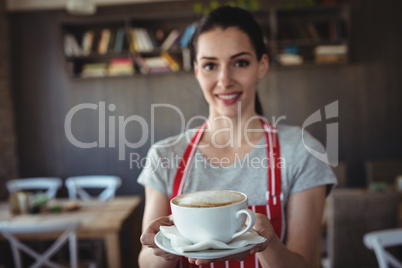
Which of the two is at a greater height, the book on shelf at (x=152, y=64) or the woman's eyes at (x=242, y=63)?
the book on shelf at (x=152, y=64)

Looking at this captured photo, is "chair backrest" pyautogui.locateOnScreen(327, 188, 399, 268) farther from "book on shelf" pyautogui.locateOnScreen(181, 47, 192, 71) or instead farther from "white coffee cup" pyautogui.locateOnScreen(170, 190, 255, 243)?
"book on shelf" pyautogui.locateOnScreen(181, 47, 192, 71)

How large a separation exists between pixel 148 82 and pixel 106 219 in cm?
211

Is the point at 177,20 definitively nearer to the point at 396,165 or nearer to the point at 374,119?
the point at 374,119

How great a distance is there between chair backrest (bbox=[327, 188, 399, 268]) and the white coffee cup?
172cm

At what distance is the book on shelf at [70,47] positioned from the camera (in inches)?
159

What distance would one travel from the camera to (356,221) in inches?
90.4

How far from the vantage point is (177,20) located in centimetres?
419

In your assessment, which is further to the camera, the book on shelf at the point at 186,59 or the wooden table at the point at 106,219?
the book on shelf at the point at 186,59

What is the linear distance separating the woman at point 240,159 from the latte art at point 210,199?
0.27 m

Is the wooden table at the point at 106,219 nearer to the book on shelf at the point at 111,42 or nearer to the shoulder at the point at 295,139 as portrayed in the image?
the shoulder at the point at 295,139

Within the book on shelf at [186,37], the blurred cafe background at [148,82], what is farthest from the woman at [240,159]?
the book on shelf at [186,37]

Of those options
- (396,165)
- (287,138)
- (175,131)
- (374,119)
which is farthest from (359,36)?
(287,138)

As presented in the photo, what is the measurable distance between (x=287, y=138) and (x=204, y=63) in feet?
1.12

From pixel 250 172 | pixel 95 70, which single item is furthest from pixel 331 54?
pixel 250 172
